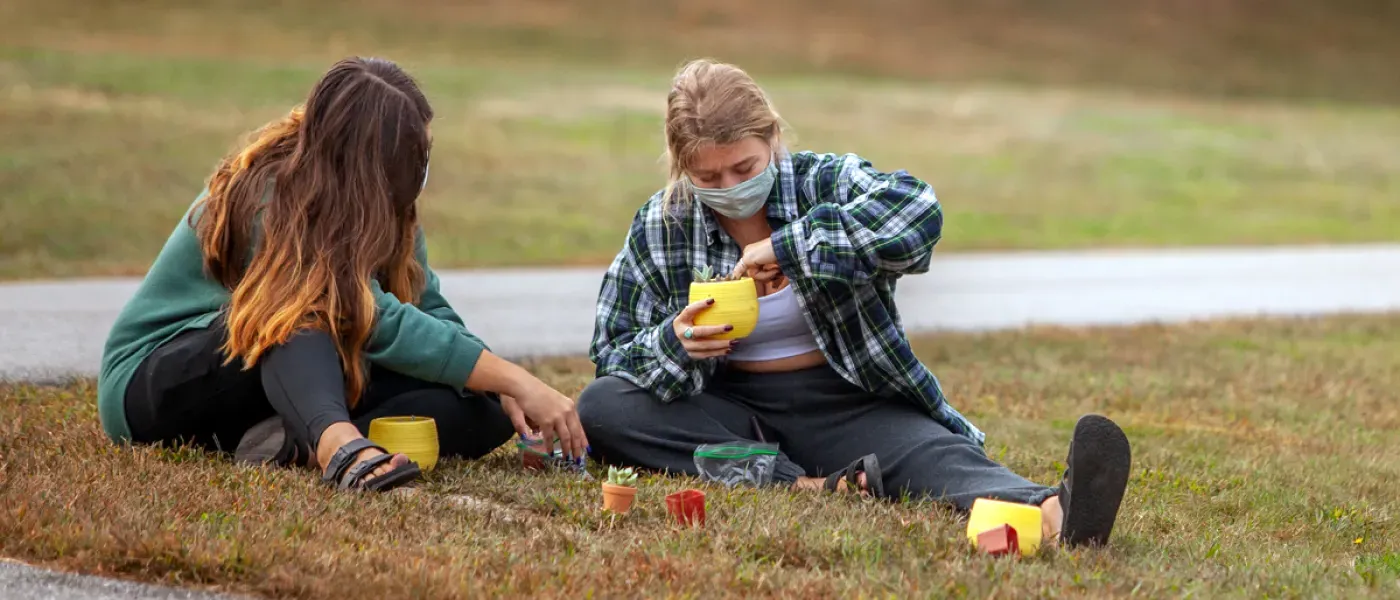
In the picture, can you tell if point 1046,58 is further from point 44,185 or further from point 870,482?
point 870,482

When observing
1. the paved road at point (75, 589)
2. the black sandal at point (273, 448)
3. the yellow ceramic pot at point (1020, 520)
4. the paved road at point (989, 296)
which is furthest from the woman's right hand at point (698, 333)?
the paved road at point (989, 296)

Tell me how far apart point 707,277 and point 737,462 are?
1.82 ft

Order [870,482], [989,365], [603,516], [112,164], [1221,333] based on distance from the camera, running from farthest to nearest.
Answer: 1. [112,164]
2. [1221,333]
3. [989,365]
4. [870,482]
5. [603,516]

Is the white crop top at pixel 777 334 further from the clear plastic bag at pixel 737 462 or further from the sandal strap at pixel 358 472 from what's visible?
the sandal strap at pixel 358 472

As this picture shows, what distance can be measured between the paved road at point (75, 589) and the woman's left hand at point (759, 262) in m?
1.76

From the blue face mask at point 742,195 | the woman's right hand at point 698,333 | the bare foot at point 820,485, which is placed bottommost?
the bare foot at point 820,485

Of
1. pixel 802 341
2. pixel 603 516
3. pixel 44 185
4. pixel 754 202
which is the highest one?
pixel 754 202

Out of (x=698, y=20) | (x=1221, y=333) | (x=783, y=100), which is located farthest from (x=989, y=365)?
(x=698, y=20)

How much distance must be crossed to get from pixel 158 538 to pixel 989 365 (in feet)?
18.0

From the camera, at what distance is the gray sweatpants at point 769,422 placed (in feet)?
15.3

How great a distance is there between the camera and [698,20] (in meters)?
42.8

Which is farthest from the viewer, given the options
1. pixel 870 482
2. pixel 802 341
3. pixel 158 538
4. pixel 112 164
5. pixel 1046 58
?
pixel 1046 58

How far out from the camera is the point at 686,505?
13.2 ft

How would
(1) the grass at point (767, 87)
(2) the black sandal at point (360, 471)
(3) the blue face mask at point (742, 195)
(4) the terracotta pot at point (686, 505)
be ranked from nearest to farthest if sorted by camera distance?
1. (4) the terracotta pot at point (686, 505)
2. (2) the black sandal at point (360, 471)
3. (3) the blue face mask at point (742, 195)
4. (1) the grass at point (767, 87)
